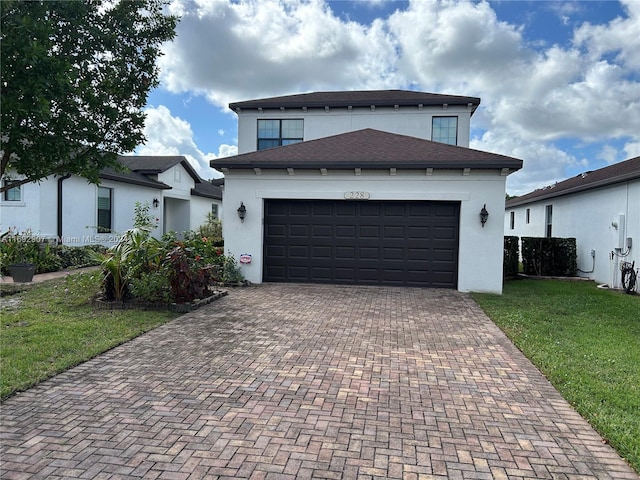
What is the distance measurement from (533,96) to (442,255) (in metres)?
9.91

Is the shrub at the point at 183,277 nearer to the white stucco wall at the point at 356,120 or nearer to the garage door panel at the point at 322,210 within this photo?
the garage door panel at the point at 322,210

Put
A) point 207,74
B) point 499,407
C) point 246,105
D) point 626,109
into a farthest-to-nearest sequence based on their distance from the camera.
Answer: point 246,105 < point 626,109 < point 207,74 < point 499,407

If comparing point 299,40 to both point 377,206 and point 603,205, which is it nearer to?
point 377,206

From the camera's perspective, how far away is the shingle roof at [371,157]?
10242 millimetres

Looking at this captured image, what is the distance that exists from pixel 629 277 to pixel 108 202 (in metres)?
18.4

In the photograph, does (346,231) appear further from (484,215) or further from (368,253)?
(484,215)

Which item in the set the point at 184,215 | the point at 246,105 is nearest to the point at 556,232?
the point at 246,105

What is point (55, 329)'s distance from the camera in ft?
20.3

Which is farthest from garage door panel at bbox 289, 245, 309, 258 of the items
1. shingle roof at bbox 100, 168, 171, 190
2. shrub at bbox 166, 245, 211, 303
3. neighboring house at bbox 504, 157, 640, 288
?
neighboring house at bbox 504, 157, 640, 288

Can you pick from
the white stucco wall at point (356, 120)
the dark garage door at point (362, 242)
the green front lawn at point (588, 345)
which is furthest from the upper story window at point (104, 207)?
→ the green front lawn at point (588, 345)

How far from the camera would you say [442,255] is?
1077cm

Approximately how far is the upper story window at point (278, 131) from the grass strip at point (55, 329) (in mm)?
10121

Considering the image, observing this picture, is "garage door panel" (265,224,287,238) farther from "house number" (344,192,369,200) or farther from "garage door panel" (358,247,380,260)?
"garage door panel" (358,247,380,260)

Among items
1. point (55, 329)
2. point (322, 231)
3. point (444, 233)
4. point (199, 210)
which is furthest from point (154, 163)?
point (55, 329)
